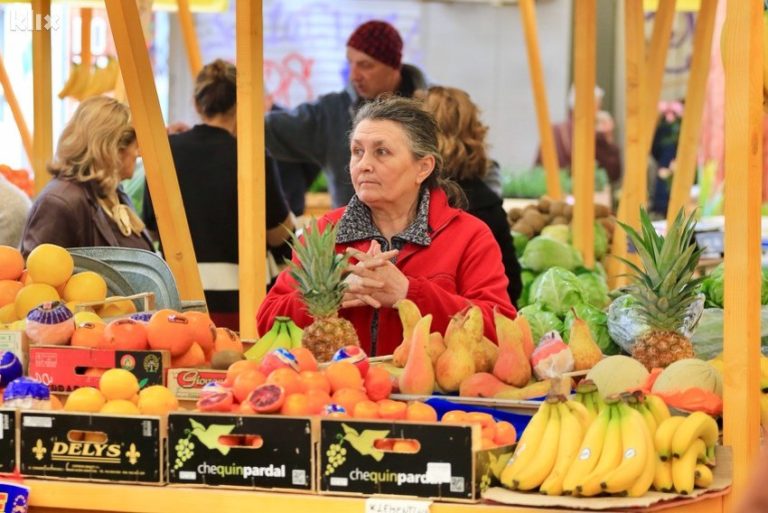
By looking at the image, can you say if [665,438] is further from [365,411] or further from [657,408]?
[365,411]

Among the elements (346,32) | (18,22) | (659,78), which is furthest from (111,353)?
(346,32)

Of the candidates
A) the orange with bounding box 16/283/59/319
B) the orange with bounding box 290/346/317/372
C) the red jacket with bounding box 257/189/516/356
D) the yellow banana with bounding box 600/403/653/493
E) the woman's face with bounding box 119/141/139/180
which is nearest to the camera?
the yellow banana with bounding box 600/403/653/493

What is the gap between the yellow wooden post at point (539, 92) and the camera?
838 cm

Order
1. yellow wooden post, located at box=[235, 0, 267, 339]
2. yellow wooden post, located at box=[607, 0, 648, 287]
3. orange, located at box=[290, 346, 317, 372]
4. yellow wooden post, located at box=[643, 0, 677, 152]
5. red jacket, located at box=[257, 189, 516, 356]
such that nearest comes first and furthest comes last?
orange, located at box=[290, 346, 317, 372] → red jacket, located at box=[257, 189, 516, 356] → yellow wooden post, located at box=[235, 0, 267, 339] → yellow wooden post, located at box=[607, 0, 648, 287] → yellow wooden post, located at box=[643, 0, 677, 152]

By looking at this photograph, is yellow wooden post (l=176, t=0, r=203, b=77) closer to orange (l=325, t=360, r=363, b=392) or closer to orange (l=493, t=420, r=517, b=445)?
orange (l=325, t=360, r=363, b=392)

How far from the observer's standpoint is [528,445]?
8.44 ft

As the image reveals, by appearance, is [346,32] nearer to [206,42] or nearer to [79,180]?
[206,42]

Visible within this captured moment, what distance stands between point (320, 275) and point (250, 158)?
0.92 m

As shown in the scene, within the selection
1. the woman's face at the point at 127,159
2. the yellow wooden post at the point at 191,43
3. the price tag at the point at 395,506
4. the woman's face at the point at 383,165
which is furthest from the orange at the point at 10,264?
the yellow wooden post at the point at 191,43

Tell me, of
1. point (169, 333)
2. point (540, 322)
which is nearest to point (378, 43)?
point (540, 322)

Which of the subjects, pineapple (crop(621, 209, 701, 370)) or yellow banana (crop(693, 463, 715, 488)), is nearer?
yellow banana (crop(693, 463, 715, 488))

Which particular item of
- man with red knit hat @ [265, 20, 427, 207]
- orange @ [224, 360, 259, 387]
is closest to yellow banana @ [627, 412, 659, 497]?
orange @ [224, 360, 259, 387]

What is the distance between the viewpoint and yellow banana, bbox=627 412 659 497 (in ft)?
8.20

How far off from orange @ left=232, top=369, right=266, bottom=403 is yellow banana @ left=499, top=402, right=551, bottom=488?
1.88ft
